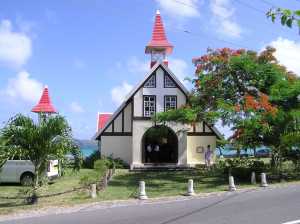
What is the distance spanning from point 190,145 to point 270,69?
39.5ft

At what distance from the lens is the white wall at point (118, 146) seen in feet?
120

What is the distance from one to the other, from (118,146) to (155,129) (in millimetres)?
3068

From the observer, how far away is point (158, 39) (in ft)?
127

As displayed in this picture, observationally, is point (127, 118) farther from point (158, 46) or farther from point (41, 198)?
point (41, 198)

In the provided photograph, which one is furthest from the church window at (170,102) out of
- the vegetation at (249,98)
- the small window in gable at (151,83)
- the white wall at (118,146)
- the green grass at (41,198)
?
the green grass at (41,198)

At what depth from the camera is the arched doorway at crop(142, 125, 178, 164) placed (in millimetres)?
36281

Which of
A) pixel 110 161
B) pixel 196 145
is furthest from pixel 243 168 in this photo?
pixel 110 161

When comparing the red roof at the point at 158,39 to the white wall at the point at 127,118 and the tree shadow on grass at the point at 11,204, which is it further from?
the tree shadow on grass at the point at 11,204

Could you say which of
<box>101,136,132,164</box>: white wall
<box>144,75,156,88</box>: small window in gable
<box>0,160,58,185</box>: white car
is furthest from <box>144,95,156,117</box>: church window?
<box>0,160,58,185</box>: white car

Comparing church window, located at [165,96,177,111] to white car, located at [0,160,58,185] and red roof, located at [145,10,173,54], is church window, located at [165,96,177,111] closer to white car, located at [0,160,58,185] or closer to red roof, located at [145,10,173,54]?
red roof, located at [145,10,173,54]

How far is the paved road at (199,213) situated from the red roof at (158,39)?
2187cm

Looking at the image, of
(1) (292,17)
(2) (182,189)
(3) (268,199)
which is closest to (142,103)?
(2) (182,189)

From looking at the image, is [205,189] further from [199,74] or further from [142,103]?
[142,103]

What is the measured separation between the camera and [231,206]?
48.5ft
